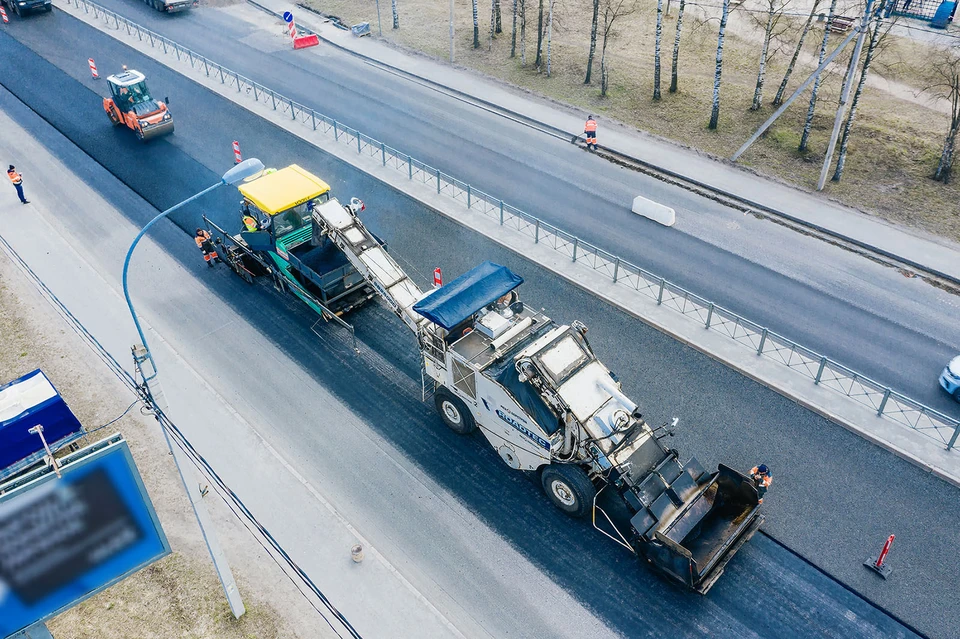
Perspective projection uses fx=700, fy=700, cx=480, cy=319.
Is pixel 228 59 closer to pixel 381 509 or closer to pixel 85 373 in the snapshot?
pixel 85 373

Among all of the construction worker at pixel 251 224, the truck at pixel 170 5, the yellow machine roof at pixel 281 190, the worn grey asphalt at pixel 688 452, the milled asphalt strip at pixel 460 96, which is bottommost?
the worn grey asphalt at pixel 688 452

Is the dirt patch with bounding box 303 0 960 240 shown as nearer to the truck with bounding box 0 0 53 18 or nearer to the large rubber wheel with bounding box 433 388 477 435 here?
the truck with bounding box 0 0 53 18

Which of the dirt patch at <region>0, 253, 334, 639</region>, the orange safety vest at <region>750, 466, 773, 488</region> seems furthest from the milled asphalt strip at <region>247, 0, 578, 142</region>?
the dirt patch at <region>0, 253, 334, 639</region>

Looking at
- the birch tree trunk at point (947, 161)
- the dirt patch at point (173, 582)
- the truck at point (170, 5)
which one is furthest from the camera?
the truck at point (170, 5)

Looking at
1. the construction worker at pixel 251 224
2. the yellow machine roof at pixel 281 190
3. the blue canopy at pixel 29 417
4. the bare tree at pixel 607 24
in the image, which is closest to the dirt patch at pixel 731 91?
the bare tree at pixel 607 24

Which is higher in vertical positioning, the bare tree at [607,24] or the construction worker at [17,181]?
the bare tree at [607,24]

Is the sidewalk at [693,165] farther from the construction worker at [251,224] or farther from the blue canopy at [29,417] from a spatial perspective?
the blue canopy at [29,417]

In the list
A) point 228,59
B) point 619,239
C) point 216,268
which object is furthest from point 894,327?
point 228,59
